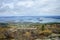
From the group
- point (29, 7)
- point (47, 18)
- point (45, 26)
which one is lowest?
point (45, 26)

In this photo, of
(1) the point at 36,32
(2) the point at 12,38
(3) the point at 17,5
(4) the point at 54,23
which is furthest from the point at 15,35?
(4) the point at 54,23

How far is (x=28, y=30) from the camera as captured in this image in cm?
156

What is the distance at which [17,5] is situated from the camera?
62.5 inches

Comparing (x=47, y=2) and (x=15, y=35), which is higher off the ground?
(x=47, y=2)

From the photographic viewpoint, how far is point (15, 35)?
156cm

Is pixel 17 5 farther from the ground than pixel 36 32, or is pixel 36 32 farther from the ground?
pixel 17 5

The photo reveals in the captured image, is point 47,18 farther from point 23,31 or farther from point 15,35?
point 15,35

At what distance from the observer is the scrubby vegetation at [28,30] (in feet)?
5.08

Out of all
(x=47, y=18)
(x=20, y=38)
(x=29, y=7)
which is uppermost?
(x=29, y=7)

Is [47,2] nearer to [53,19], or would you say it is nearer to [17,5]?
[53,19]

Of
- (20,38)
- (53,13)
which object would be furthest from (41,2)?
(20,38)

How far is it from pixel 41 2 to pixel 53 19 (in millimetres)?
286

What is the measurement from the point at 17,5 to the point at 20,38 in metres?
0.46

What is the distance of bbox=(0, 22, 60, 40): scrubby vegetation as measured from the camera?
1.55 metres
